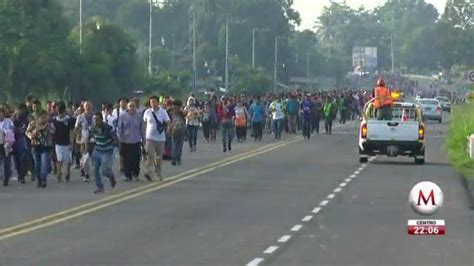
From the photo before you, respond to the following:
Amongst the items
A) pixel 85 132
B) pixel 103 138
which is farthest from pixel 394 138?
pixel 103 138

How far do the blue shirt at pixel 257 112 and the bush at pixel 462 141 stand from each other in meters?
7.45

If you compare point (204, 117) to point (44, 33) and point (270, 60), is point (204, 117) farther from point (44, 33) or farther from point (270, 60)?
point (270, 60)

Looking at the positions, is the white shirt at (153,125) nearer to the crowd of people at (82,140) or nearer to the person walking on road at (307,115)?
the crowd of people at (82,140)

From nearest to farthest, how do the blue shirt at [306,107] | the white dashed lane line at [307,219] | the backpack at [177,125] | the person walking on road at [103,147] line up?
the white dashed lane line at [307,219], the person walking on road at [103,147], the backpack at [177,125], the blue shirt at [306,107]

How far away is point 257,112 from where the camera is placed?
5462cm

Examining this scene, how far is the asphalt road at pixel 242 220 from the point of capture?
18.1 m

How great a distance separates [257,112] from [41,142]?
2452 centimetres

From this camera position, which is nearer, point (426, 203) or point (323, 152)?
point (426, 203)

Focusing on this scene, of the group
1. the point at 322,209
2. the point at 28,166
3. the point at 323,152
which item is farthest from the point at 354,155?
the point at 322,209

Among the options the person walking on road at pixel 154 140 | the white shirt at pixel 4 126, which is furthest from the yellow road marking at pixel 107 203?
the white shirt at pixel 4 126

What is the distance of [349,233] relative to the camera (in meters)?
21.0

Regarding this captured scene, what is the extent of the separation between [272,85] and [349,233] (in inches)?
3601

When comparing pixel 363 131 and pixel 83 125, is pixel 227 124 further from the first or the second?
pixel 83 125

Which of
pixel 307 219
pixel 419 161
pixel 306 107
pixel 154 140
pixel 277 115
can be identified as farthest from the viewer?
pixel 306 107
